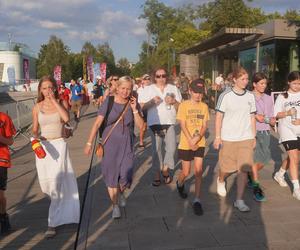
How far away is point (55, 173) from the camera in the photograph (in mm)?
4793

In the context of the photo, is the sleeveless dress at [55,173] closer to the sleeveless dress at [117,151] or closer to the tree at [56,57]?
the sleeveless dress at [117,151]

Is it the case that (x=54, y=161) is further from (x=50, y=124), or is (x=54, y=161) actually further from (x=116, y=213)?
(x=116, y=213)

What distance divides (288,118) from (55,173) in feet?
10.3

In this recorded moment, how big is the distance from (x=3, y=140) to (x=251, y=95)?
2.98 metres

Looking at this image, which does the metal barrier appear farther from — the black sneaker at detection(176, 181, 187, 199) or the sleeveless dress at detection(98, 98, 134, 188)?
the sleeveless dress at detection(98, 98, 134, 188)

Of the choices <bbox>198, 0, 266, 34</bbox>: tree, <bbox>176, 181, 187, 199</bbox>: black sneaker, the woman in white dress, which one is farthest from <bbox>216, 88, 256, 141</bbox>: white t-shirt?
<bbox>198, 0, 266, 34</bbox>: tree

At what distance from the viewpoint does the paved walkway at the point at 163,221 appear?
4.43 metres

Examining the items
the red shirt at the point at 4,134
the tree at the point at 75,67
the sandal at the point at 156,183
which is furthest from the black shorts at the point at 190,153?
the tree at the point at 75,67

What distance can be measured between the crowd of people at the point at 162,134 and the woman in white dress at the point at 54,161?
11 mm

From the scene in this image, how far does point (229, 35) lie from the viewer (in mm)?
17062

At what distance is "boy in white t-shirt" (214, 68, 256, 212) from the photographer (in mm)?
5379

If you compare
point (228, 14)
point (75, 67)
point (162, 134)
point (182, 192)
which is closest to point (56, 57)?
point (75, 67)

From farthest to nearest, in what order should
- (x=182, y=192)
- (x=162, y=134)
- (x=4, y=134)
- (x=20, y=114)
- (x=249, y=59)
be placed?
(x=249, y=59) < (x=20, y=114) < (x=162, y=134) < (x=182, y=192) < (x=4, y=134)

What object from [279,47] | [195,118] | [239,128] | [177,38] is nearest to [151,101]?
[195,118]
